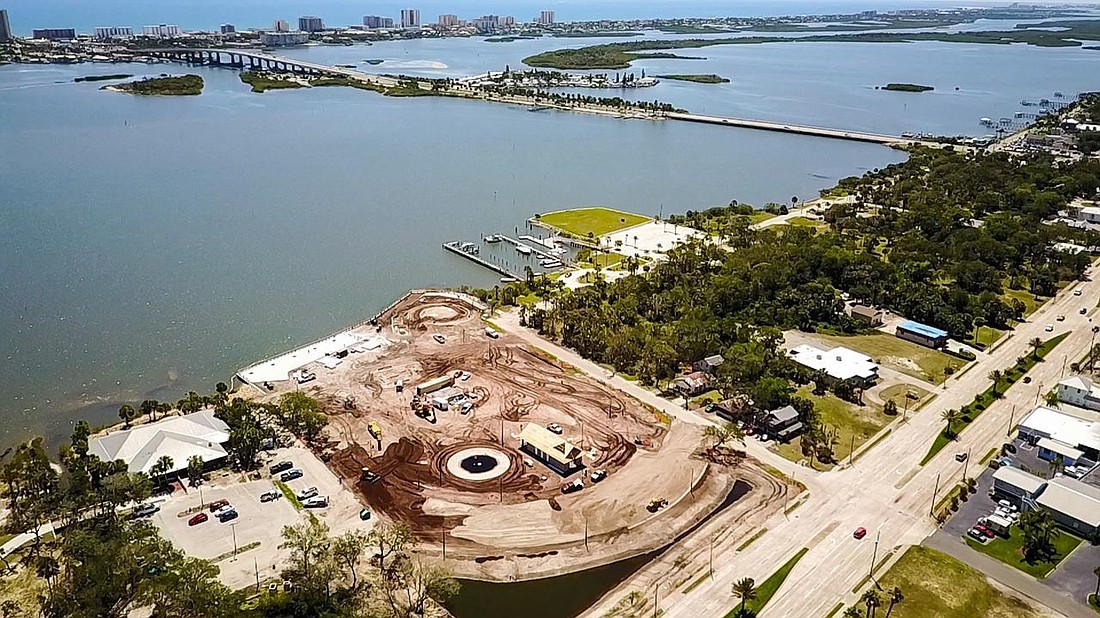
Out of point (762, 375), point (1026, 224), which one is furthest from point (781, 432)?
point (1026, 224)

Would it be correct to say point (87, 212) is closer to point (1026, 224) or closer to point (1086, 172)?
point (1026, 224)

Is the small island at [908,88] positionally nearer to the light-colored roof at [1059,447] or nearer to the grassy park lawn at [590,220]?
the grassy park lawn at [590,220]

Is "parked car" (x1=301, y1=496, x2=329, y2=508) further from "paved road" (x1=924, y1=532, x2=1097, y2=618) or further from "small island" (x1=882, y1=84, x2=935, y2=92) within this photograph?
"small island" (x1=882, y1=84, x2=935, y2=92)

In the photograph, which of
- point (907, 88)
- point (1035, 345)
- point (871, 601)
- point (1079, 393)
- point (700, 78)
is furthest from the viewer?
point (700, 78)

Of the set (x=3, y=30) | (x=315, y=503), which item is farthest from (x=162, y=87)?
(x=315, y=503)

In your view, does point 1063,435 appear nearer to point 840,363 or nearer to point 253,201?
point 840,363

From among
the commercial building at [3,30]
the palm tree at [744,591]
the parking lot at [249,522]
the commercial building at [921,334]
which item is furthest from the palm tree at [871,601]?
the commercial building at [3,30]
